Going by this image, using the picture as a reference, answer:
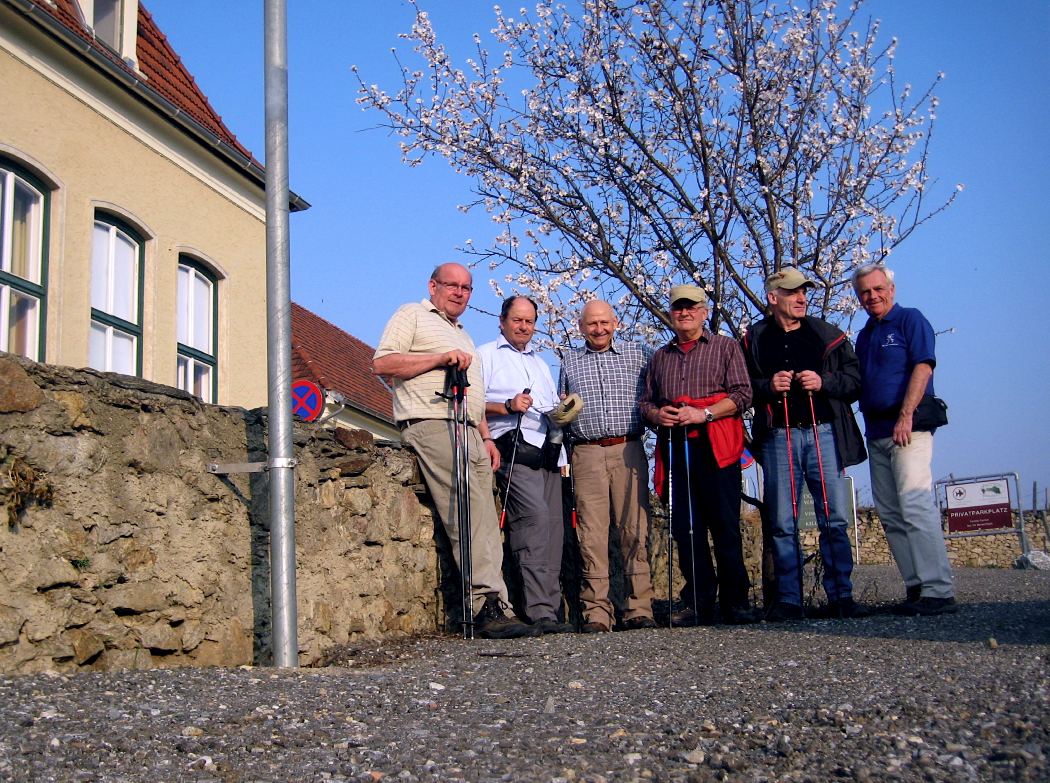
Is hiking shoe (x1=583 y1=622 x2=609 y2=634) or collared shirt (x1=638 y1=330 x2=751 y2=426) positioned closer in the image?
hiking shoe (x1=583 y1=622 x2=609 y2=634)

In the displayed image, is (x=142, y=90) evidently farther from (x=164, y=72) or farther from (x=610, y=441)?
(x=610, y=441)

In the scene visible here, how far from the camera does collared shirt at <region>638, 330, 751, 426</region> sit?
7.20 meters

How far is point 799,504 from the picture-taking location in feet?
23.6

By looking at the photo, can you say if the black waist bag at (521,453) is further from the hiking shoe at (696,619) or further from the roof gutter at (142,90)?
the roof gutter at (142,90)

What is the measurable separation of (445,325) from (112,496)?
8.73 feet

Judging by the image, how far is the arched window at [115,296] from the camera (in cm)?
1038

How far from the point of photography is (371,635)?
644 cm

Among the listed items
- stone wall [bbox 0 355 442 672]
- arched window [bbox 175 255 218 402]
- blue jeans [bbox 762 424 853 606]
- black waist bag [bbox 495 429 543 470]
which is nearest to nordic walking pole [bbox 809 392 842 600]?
blue jeans [bbox 762 424 853 606]

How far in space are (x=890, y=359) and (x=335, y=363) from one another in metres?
19.6

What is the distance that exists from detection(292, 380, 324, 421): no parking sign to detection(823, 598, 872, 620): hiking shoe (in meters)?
7.70

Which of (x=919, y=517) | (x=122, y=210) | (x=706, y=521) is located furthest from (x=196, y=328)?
(x=919, y=517)

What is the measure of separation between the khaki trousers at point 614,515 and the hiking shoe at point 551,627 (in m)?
0.38

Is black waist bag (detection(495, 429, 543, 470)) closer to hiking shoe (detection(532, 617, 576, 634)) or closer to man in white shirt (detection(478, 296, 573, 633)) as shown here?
man in white shirt (detection(478, 296, 573, 633))

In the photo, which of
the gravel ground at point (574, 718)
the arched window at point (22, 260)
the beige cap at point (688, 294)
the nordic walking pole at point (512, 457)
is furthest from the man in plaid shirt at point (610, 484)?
the arched window at point (22, 260)
